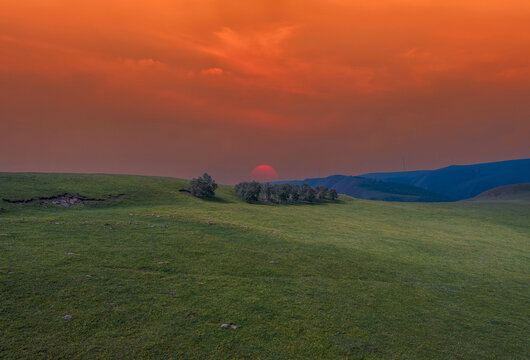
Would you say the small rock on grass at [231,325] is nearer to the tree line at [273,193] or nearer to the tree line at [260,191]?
the tree line at [260,191]

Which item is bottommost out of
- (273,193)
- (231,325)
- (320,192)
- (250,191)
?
(231,325)

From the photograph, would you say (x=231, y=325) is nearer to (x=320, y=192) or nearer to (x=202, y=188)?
(x=202, y=188)

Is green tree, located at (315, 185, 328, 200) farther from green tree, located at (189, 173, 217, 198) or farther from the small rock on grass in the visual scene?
the small rock on grass

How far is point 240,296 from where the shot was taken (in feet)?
46.1

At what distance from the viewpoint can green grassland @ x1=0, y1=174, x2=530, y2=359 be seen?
396 inches

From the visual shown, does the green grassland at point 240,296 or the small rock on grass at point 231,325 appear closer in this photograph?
the green grassland at point 240,296

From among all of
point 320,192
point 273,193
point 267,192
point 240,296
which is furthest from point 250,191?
point 240,296

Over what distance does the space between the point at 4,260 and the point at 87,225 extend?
1063 cm

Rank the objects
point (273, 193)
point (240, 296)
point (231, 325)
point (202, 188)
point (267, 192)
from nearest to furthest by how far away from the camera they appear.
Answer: point (231, 325) < point (240, 296) < point (202, 188) < point (267, 192) < point (273, 193)

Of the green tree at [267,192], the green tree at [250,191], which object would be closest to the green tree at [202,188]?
the green tree at [250,191]

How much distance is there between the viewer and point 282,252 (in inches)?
899

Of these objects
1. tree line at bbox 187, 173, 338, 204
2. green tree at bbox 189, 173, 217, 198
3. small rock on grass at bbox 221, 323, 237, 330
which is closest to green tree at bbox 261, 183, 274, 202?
tree line at bbox 187, 173, 338, 204

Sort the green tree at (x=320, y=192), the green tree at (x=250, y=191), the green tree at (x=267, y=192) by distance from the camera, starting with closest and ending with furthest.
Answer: the green tree at (x=250, y=191), the green tree at (x=267, y=192), the green tree at (x=320, y=192)

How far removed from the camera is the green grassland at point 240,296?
10070mm
